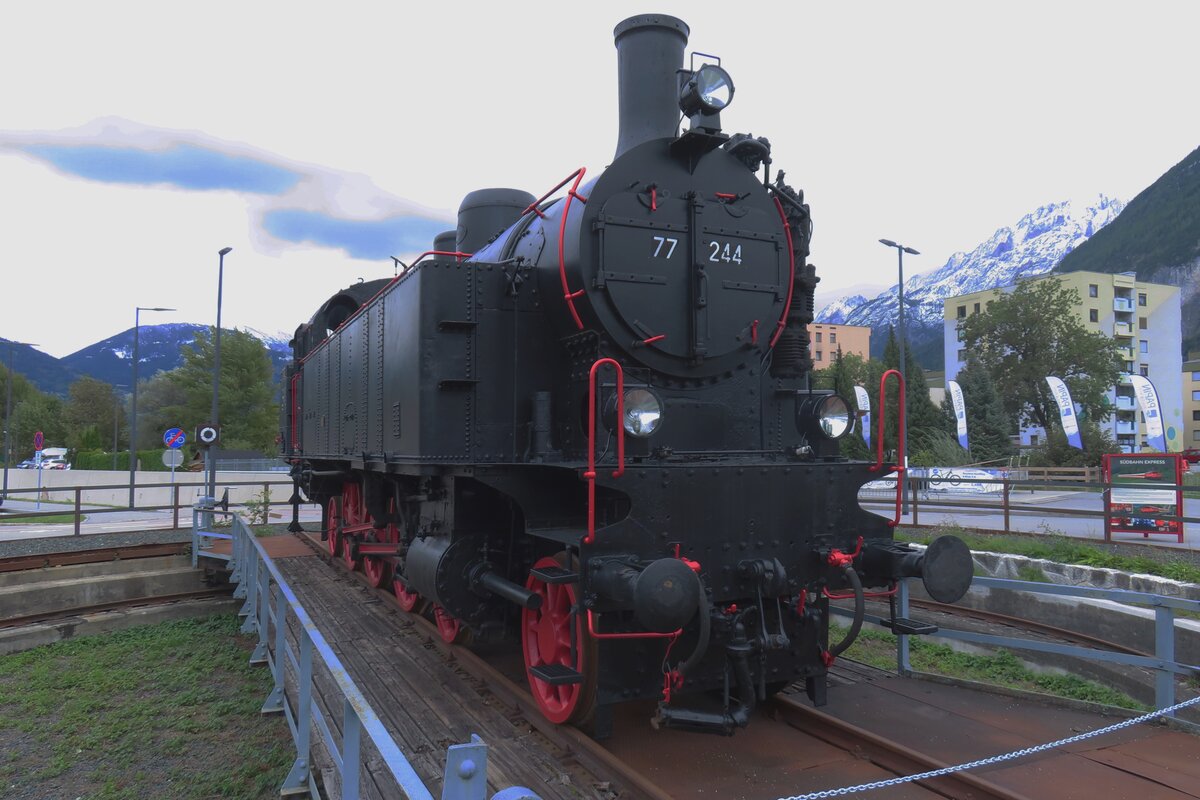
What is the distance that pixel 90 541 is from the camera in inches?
554

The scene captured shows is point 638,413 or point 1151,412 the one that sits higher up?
point 1151,412

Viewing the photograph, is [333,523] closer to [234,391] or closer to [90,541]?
[90,541]

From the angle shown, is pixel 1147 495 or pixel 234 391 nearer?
pixel 1147 495

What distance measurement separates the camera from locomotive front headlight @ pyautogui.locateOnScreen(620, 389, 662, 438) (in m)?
4.58

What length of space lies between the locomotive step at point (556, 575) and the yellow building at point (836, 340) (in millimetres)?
88922

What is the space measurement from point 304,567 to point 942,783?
9844 millimetres

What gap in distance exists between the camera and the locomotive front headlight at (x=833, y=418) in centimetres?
561

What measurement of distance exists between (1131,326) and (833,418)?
80.2 meters

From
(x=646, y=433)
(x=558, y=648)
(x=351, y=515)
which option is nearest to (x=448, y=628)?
(x=558, y=648)

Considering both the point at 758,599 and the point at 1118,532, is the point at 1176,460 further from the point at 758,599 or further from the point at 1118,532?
the point at 758,599

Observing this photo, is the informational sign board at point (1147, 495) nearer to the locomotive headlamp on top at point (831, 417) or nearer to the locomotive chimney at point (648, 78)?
the locomotive headlamp on top at point (831, 417)

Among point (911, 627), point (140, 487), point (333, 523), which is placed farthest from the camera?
point (140, 487)

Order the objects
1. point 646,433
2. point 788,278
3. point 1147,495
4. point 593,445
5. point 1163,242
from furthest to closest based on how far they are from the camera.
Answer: point 1163,242 < point 1147,495 < point 788,278 < point 646,433 < point 593,445

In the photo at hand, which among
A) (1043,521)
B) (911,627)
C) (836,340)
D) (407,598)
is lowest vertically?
(407,598)
